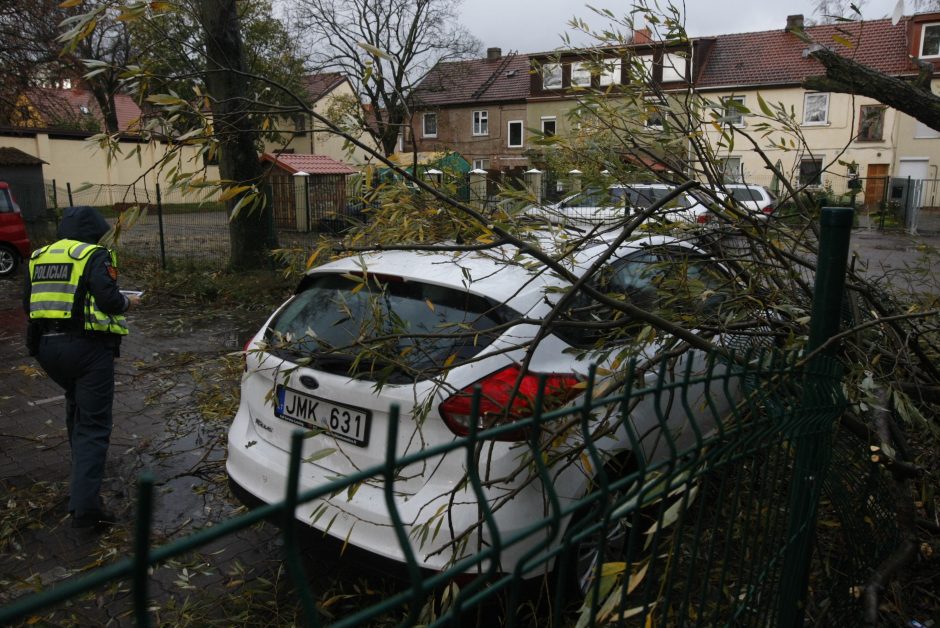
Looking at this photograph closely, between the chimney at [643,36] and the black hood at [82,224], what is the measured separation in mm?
3364

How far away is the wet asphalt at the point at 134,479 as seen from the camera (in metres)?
3.56

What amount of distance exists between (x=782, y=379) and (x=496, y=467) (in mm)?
1247

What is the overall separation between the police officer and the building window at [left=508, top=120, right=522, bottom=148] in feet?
132

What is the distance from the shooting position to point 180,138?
2.68m

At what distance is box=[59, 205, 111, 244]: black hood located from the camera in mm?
4289

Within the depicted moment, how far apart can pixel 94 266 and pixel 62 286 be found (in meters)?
0.21

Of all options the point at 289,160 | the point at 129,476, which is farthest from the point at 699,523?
the point at 289,160

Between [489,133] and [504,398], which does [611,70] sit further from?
[489,133]

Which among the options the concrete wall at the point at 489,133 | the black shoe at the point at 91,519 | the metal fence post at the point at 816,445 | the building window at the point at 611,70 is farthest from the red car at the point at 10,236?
the concrete wall at the point at 489,133

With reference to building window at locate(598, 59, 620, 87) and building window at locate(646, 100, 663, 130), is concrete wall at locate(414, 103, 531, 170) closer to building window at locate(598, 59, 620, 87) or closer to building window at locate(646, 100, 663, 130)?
building window at locate(598, 59, 620, 87)

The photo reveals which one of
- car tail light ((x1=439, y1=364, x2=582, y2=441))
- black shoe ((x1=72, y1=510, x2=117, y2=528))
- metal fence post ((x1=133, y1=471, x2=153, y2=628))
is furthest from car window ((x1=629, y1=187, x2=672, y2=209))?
black shoe ((x1=72, y1=510, x2=117, y2=528))

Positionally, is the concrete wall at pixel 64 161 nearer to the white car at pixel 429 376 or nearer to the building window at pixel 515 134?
the building window at pixel 515 134

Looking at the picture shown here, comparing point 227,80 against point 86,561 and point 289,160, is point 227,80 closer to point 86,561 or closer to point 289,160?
point 86,561

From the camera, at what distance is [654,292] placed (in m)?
3.57
